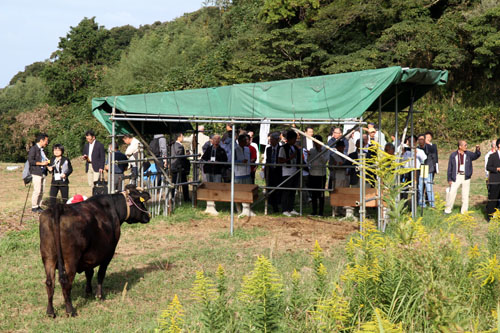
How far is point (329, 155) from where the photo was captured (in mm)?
13672

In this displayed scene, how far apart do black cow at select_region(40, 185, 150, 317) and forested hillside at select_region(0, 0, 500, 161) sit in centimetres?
2240

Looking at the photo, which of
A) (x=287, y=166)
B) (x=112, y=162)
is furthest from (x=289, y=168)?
(x=112, y=162)

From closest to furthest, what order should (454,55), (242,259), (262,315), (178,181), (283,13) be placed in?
(262,315) < (242,259) < (178,181) < (454,55) < (283,13)

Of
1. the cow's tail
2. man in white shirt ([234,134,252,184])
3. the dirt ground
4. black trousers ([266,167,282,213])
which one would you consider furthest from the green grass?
black trousers ([266,167,282,213])

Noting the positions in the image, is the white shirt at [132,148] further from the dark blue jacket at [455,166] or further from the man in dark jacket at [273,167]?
the dark blue jacket at [455,166]

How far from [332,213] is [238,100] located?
4.06m

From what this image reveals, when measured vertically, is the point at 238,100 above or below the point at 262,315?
above

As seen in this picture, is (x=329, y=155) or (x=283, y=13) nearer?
(x=329, y=155)

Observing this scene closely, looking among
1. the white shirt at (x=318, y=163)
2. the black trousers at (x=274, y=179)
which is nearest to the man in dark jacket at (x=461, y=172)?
the white shirt at (x=318, y=163)

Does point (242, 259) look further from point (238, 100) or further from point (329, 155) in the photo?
point (329, 155)

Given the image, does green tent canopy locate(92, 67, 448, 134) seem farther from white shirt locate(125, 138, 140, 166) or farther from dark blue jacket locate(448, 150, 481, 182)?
dark blue jacket locate(448, 150, 481, 182)

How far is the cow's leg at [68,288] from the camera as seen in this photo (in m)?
6.73

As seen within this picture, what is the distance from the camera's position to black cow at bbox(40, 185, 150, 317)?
22.1 ft

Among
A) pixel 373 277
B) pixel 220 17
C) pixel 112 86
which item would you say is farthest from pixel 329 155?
pixel 220 17
